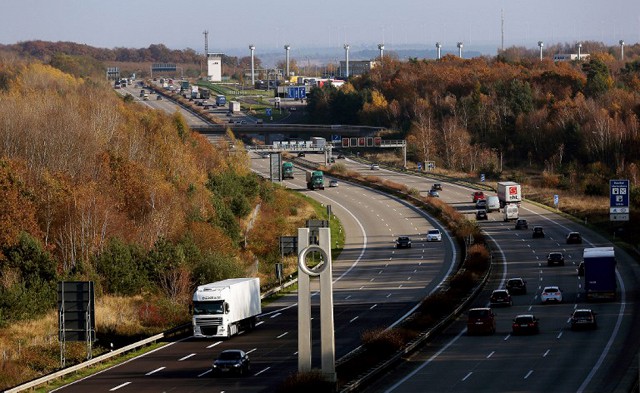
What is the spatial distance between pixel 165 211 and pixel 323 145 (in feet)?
287

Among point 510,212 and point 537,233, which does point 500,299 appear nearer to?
point 537,233

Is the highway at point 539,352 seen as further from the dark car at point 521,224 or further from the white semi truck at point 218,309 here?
the dark car at point 521,224

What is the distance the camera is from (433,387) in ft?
138

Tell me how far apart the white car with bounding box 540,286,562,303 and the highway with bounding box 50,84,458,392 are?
7.10 meters

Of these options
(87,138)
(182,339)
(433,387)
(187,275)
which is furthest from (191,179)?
(433,387)

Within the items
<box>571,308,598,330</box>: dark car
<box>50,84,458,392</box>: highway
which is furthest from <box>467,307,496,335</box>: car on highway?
<box>50,84,458,392</box>: highway

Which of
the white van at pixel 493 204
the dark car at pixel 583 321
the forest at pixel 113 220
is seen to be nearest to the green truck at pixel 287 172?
the forest at pixel 113 220

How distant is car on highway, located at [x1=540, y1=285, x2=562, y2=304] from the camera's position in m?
65.8

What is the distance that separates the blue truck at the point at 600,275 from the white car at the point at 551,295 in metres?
→ 1.55

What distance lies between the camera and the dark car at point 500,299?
212 ft

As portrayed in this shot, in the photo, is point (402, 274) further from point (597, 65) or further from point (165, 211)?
point (597, 65)

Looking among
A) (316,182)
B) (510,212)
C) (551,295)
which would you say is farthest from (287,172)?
(551,295)

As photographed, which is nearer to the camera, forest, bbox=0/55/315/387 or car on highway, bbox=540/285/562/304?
forest, bbox=0/55/315/387

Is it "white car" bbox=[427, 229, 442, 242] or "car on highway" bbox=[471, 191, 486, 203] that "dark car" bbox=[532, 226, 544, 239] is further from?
"car on highway" bbox=[471, 191, 486, 203]
